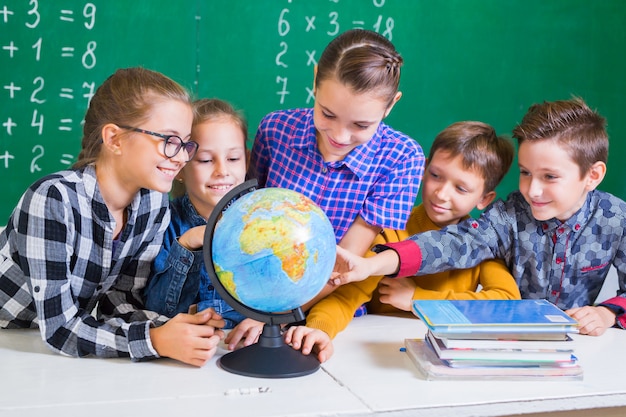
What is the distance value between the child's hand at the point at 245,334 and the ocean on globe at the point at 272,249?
22 centimetres

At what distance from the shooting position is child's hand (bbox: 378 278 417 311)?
83.4 inches

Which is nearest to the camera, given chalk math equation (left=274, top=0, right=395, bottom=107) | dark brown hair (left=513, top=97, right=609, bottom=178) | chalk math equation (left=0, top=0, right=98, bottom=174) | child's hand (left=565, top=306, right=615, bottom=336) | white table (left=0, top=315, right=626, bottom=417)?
white table (left=0, top=315, right=626, bottom=417)

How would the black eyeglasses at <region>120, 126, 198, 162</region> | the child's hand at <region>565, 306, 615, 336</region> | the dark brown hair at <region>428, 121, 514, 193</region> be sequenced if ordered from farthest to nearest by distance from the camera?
the dark brown hair at <region>428, 121, 514, 193</region> → the child's hand at <region>565, 306, 615, 336</region> → the black eyeglasses at <region>120, 126, 198, 162</region>

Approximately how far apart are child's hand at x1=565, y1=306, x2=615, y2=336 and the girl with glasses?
101 cm

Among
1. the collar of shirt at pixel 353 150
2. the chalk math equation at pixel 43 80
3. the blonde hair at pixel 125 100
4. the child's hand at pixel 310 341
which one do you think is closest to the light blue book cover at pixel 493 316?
the child's hand at pixel 310 341

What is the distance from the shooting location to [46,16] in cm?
290

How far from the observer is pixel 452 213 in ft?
7.52

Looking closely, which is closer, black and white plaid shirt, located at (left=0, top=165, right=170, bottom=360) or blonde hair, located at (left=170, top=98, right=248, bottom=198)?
black and white plaid shirt, located at (left=0, top=165, right=170, bottom=360)

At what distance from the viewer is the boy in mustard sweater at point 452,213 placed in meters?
2.13

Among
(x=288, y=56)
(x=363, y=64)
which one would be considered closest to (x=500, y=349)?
(x=363, y=64)

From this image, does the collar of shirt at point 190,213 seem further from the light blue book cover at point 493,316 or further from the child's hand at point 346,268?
the light blue book cover at point 493,316

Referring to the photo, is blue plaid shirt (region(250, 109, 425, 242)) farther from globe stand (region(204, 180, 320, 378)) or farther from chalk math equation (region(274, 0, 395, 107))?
chalk math equation (region(274, 0, 395, 107))

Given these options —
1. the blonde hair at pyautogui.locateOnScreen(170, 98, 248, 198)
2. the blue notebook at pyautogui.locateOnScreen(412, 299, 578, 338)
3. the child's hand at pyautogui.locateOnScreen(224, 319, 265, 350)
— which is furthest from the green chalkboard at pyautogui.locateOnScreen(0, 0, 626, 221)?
the blue notebook at pyautogui.locateOnScreen(412, 299, 578, 338)

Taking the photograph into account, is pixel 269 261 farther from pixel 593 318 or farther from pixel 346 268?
pixel 593 318
